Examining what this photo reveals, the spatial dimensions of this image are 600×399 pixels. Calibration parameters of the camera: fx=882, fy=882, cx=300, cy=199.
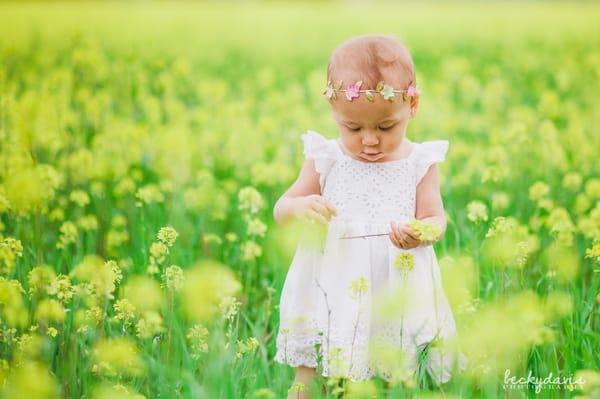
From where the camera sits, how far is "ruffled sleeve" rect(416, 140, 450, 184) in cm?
329

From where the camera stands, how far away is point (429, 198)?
10.8 feet

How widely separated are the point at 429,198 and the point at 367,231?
0.94ft

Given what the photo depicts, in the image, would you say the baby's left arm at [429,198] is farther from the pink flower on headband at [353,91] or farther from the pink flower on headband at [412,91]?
the pink flower on headband at [353,91]

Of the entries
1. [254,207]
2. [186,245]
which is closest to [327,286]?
[254,207]

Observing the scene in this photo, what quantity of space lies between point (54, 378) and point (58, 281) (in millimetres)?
331

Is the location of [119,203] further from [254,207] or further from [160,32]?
[160,32]

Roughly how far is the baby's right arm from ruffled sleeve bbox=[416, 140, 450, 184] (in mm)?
387

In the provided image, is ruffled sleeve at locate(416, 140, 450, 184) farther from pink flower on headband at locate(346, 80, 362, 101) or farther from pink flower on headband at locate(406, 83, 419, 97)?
pink flower on headband at locate(346, 80, 362, 101)

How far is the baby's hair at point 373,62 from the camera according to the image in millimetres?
3072

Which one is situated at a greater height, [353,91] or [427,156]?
[353,91]

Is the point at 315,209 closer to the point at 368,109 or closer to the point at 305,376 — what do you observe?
the point at 368,109

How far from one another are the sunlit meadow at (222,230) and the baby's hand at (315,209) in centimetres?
13

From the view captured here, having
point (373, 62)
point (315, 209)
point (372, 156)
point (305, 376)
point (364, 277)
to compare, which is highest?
point (373, 62)

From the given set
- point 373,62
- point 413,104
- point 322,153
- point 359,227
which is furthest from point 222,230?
point 373,62
